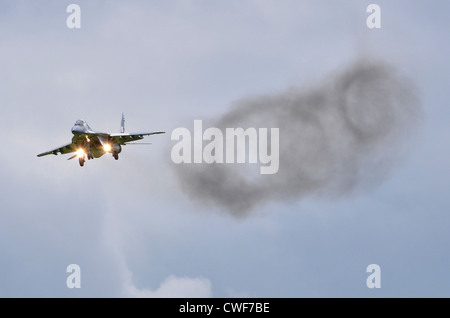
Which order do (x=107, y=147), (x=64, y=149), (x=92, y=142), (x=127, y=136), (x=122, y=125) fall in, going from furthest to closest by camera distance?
(x=122, y=125) < (x=64, y=149) < (x=127, y=136) < (x=107, y=147) < (x=92, y=142)

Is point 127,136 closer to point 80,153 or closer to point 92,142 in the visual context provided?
point 92,142

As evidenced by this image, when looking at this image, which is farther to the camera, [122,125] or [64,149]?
[122,125]

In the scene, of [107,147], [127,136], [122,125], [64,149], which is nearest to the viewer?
[107,147]

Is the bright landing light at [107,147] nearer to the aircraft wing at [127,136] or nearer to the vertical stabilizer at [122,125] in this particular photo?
the aircraft wing at [127,136]

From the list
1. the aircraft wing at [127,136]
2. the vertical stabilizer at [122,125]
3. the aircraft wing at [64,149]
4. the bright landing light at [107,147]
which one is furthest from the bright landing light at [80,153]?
the vertical stabilizer at [122,125]

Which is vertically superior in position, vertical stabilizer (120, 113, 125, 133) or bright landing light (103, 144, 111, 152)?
vertical stabilizer (120, 113, 125, 133)

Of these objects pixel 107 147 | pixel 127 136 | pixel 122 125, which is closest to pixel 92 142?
pixel 107 147

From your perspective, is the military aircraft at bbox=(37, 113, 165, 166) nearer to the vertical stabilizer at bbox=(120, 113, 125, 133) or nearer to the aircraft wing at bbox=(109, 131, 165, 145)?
the aircraft wing at bbox=(109, 131, 165, 145)

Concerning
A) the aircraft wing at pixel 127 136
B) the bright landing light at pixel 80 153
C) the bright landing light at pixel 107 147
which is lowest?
the bright landing light at pixel 80 153

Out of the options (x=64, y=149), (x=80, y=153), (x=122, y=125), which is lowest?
(x=80, y=153)

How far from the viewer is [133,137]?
14688cm

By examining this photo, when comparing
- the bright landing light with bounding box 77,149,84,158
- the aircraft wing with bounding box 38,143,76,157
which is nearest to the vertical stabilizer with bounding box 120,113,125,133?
the aircraft wing with bounding box 38,143,76,157
